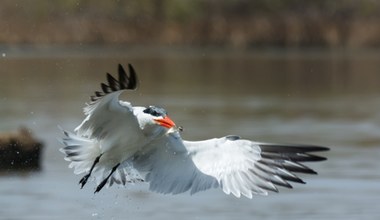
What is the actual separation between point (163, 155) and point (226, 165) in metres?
0.72

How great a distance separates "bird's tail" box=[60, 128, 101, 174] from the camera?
11.4 m

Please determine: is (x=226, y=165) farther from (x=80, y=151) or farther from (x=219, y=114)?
(x=219, y=114)

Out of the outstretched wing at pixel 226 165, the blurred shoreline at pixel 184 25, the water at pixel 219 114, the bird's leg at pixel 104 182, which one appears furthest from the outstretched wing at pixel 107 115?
the blurred shoreline at pixel 184 25

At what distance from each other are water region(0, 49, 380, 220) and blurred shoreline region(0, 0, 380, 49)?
47.8 inches

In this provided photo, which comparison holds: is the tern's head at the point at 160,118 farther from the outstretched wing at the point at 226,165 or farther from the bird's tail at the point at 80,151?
the bird's tail at the point at 80,151

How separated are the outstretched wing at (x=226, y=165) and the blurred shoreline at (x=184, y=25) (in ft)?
105

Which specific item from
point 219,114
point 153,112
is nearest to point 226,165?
point 153,112

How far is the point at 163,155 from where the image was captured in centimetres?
1113

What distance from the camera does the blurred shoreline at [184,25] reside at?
46.0 metres

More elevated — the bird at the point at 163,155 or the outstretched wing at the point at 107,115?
the outstretched wing at the point at 107,115

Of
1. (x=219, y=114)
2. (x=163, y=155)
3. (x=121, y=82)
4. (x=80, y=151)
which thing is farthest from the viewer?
(x=219, y=114)

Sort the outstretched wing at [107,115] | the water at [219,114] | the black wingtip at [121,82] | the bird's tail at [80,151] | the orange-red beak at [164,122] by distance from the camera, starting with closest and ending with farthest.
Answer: the black wingtip at [121,82] < the outstretched wing at [107,115] < the orange-red beak at [164,122] < the bird's tail at [80,151] < the water at [219,114]

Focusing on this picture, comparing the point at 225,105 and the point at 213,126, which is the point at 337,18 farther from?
the point at 213,126

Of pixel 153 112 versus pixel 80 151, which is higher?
pixel 153 112
